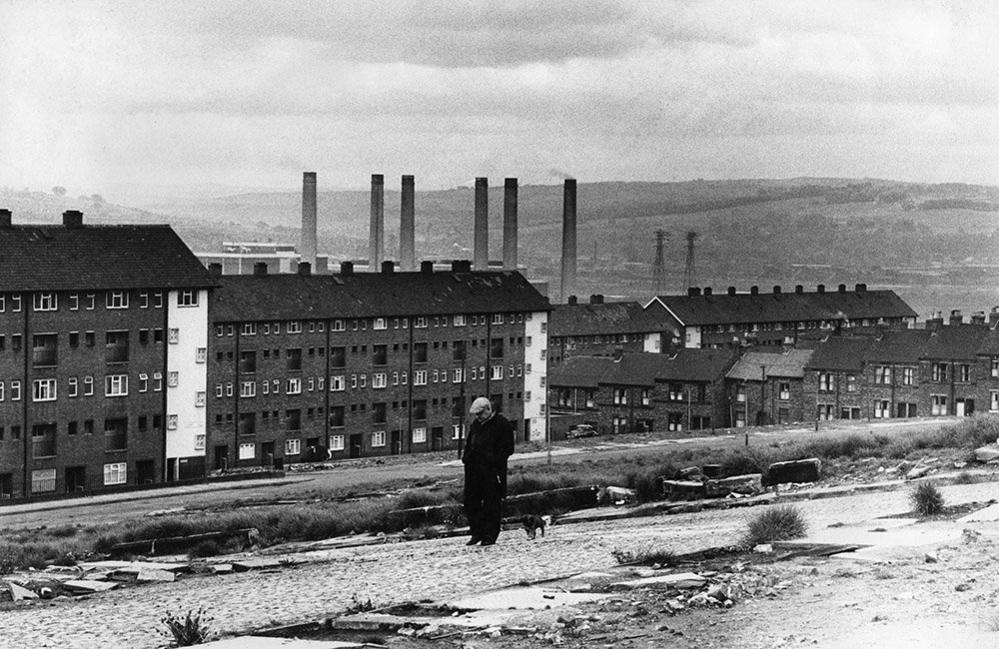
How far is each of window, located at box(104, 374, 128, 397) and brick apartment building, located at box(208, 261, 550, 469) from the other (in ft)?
19.3

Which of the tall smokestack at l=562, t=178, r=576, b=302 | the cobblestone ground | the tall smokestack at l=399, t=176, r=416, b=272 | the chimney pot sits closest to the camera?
the cobblestone ground

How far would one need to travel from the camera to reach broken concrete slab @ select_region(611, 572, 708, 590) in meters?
16.5

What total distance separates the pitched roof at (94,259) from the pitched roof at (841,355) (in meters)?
42.7

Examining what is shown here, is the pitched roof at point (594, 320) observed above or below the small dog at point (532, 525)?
above

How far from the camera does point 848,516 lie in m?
23.5

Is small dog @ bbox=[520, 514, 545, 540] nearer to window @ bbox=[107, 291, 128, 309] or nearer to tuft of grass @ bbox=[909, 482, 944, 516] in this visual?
tuft of grass @ bbox=[909, 482, 944, 516]

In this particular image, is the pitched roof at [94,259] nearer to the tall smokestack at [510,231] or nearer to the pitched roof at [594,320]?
the pitched roof at [594,320]

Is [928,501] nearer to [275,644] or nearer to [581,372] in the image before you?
[275,644]

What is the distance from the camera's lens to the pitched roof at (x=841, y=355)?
343ft

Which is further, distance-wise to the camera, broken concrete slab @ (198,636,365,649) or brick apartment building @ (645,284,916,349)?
brick apartment building @ (645,284,916,349)

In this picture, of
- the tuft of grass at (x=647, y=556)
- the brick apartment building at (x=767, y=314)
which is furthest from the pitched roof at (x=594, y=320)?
the tuft of grass at (x=647, y=556)

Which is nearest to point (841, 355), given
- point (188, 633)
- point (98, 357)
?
point (98, 357)

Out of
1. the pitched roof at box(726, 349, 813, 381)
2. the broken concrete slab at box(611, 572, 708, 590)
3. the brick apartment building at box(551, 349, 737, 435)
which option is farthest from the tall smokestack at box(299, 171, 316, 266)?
the broken concrete slab at box(611, 572, 708, 590)

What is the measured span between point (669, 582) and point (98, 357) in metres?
A: 67.3
